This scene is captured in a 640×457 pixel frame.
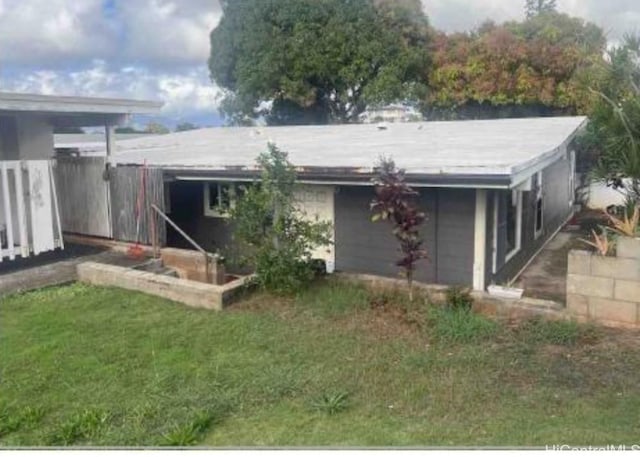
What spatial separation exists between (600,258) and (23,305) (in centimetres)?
663

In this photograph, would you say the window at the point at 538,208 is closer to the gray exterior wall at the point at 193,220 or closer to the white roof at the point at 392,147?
the white roof at the point at 392,147

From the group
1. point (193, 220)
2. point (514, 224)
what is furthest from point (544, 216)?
point (193, 220)

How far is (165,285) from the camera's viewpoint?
7.28 meters

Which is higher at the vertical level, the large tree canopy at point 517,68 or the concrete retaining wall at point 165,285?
the large tree canopy at point 517,68

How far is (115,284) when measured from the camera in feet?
25.6

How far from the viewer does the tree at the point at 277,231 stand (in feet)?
23.4

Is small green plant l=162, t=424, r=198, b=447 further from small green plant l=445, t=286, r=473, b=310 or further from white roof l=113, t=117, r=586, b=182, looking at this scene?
white roof l=113, t=117, r=586, b=182

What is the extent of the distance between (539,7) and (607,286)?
17.1 metres

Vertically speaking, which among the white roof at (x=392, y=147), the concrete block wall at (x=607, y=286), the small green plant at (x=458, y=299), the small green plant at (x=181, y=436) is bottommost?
the small green plant at (x=181, y=436)

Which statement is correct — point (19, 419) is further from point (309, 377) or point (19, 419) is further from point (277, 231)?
point (277, 231)

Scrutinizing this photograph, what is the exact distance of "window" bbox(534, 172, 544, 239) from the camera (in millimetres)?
10266

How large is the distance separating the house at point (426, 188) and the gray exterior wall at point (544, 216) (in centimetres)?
3

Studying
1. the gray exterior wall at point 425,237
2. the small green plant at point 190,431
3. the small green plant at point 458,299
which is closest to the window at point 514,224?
the gray exterior wall at point 425,237

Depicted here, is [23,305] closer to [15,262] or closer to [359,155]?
[15,262]
